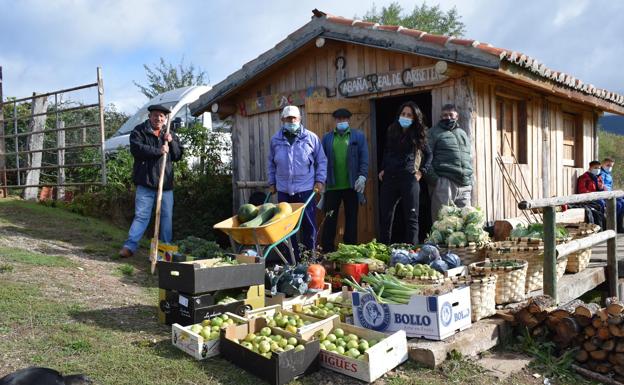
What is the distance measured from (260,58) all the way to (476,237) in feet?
15.6

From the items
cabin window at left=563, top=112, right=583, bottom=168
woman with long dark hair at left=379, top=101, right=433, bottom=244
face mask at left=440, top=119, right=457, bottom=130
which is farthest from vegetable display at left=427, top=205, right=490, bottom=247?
cabin window at left=563, top=112, right=583, bottom=168

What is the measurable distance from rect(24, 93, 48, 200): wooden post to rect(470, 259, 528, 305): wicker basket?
34.9ft

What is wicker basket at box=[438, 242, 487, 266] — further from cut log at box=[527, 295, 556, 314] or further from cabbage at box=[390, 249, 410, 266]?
cut log at box=[527, 295, 556, 314]

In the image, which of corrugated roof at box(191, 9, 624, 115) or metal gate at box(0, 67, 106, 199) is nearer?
corrugated roof at box(191, 9, 624, 115)

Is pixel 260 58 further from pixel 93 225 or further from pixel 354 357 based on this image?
pixel 354 357

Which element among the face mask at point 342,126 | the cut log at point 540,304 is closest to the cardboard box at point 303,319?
the cut log at point 540,304

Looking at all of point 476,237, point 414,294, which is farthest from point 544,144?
point 414,294

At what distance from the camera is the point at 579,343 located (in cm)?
433

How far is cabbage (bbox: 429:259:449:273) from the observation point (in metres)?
4.86

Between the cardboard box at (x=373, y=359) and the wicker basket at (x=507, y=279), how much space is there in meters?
1.21

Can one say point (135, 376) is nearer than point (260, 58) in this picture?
Yes

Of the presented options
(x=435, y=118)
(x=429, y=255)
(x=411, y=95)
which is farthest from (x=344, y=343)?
(x=411, y=95)

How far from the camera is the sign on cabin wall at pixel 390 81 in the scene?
7.08 m

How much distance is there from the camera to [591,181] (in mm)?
10109
